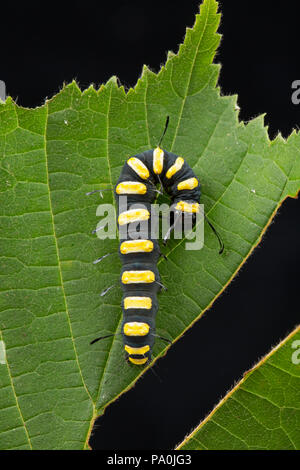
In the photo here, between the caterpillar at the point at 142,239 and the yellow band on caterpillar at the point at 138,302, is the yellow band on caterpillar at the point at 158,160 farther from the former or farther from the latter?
the yellow band on caterpillar at the point at 138,302

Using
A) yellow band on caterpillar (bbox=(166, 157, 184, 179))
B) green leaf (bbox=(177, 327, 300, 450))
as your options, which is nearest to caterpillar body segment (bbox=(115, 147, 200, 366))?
yellow band on caterpillar (bbox=(166, 157, 184, 179))

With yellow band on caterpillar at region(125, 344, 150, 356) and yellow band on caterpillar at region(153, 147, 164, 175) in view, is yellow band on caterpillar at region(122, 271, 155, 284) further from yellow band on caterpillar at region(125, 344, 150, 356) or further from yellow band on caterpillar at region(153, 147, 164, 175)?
→ yellow band on caterpillar at region(153, 147, 164, 175)

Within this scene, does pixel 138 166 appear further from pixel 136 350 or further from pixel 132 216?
pixel 136 350

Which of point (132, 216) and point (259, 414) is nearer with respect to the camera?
point (259, 414)

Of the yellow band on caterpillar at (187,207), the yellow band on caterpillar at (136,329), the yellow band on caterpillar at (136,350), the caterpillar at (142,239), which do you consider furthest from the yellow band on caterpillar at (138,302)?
the yellow band on caterpillar at (187,207)

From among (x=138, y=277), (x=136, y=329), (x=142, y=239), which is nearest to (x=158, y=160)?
(x=142, y=239)

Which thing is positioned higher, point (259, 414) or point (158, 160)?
point (158, 160)

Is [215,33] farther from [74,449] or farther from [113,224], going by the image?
[74,449]
